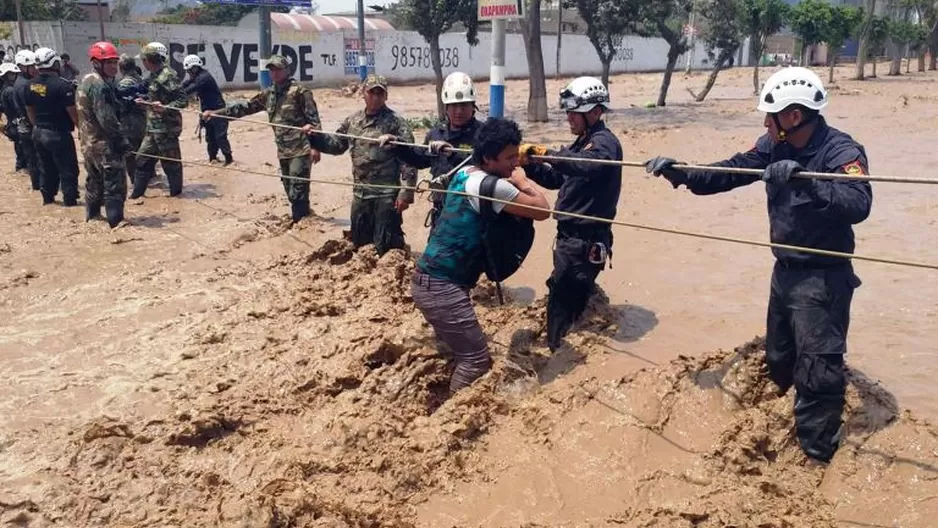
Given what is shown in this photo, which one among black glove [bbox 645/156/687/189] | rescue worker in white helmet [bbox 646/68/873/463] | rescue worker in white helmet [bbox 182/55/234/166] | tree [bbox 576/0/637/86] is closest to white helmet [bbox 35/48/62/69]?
rescue worker in white helmet [bbox 182/55/234/166]

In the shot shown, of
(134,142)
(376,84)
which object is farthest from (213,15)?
(376,84)

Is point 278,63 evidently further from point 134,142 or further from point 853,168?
point 853,168

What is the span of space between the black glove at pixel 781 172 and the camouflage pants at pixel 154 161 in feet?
28.2

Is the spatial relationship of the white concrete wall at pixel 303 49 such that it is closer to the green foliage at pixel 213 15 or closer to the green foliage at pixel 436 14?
the green foliage at pixel 213 15

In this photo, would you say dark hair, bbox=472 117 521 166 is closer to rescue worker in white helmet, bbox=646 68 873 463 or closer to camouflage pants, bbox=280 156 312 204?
rescue worker in white helmet, bbox=646 68 873 463

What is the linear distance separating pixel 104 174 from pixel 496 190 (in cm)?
622

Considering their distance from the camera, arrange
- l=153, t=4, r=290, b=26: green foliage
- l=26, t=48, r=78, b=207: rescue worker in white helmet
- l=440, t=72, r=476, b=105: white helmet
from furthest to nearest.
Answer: l=153, t=4, r=290, b=26: green foliage < l=26, t=48, r=78, b=207: rescue worker in white helmet < l=440, t=72, r=476, b=105: white helmet

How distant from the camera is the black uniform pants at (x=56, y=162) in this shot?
9820 mm

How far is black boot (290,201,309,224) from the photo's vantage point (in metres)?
8.77

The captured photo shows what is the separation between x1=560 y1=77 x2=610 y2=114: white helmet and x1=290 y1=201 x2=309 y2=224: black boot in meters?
4.46

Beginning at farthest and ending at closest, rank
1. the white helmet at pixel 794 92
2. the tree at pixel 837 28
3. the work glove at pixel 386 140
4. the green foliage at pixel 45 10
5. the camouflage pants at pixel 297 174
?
the tree at pixel 837 28 → the green foliage at pixel 45 10 → the camouflage pants at pixel 297 174 → the work glove at pixel 386 140 → the white helmet at pixel 794 92

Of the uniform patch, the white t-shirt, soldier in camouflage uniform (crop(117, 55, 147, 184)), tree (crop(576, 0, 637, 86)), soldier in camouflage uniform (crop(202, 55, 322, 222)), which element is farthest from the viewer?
tree (crop(576, 0, 637, 86))

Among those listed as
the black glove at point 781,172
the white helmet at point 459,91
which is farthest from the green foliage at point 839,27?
the black glove at point 781,172

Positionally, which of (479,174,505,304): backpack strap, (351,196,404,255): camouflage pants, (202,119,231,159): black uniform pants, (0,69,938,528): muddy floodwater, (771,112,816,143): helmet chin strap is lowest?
(0,69,938,528): muddy floodwater
